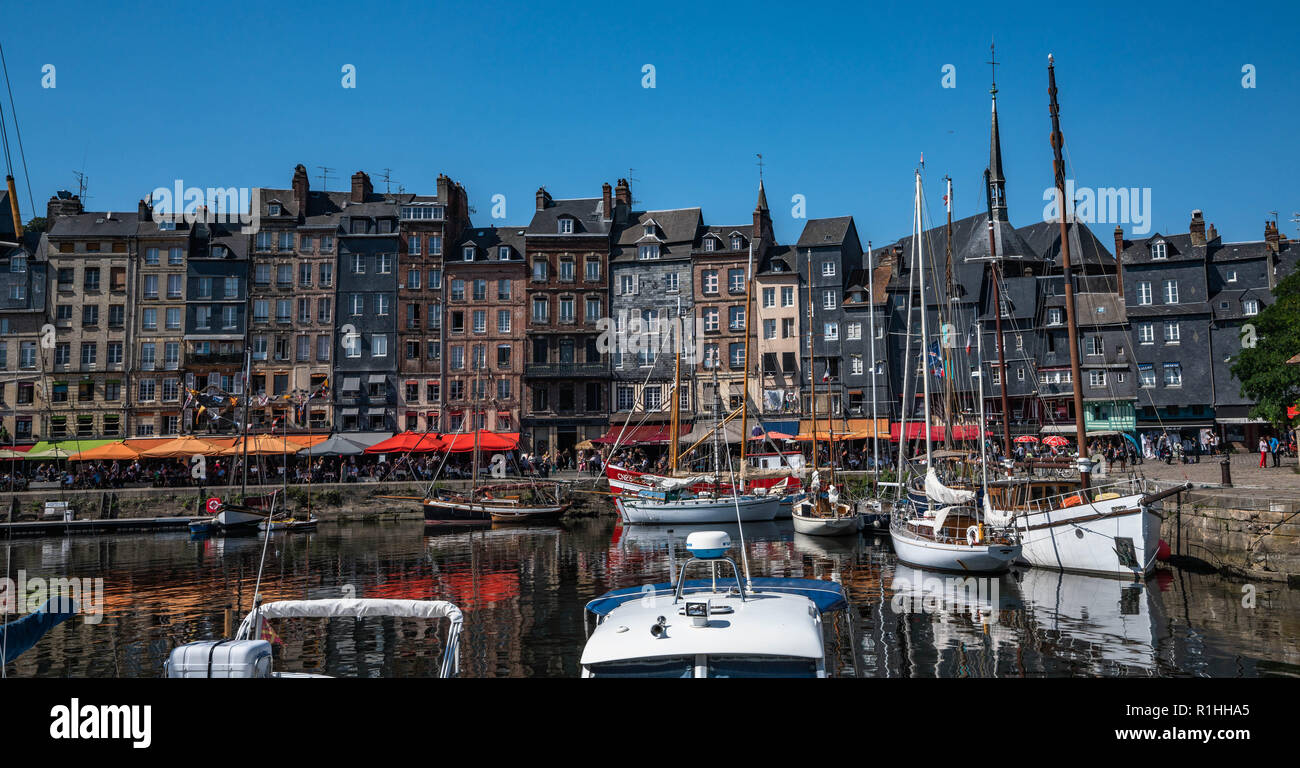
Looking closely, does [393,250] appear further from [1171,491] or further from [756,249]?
[1171,491]

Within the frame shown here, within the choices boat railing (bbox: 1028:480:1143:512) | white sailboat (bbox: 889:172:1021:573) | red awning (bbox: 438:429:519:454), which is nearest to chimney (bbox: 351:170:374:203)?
red awning (bbox: 438:429:519:454)

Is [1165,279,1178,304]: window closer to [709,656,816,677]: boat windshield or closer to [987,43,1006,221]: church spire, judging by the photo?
[987,43,1006,221]: church spire

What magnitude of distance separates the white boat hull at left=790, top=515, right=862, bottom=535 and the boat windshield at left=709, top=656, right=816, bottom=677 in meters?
29.1

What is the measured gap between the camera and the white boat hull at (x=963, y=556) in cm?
2469

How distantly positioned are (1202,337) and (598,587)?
51512 mm

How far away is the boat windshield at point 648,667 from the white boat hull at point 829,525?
2939 centimetres

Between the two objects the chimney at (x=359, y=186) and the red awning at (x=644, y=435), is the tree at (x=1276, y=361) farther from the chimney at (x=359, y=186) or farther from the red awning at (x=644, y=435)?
the chimney at (x=359, y=186)

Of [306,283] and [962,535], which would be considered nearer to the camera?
[962,535]

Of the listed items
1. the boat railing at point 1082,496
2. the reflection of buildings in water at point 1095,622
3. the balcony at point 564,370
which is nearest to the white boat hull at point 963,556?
the reflection of buildings in water at point 1095,622

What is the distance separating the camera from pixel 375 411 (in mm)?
60344

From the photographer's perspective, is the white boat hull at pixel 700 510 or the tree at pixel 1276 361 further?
the white boat hull at pixel 700 510

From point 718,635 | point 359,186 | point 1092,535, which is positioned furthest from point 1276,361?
point 359,186

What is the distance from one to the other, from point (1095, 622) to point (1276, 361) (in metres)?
30.9
